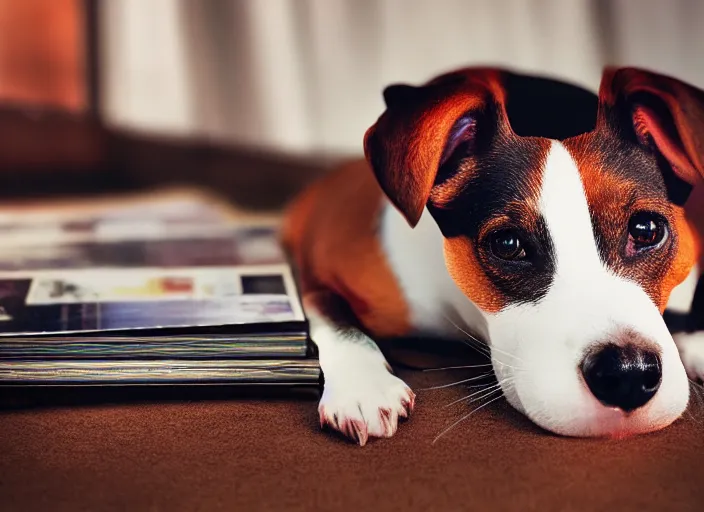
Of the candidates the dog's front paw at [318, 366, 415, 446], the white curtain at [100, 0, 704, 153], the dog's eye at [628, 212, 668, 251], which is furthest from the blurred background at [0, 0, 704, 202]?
the dog's front paw at [318, 366, 415, 446]

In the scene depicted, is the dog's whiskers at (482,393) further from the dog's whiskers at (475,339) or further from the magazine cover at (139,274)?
the magazine cover at (139,274)

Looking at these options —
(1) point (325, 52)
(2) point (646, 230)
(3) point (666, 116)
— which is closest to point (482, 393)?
(2) point (646, 230)

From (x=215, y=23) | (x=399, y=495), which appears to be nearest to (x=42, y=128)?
(x=215, y=23)

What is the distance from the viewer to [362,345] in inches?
38.2

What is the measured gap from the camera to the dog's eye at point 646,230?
860 millimetres

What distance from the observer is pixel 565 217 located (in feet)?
2.78

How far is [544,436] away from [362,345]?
25 cm

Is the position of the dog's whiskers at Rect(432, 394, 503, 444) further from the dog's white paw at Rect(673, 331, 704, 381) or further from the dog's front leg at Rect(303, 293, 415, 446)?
the dog's white paw at Rect(673, 331, 704, 381)

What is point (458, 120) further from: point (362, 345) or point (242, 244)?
point (242, 244)

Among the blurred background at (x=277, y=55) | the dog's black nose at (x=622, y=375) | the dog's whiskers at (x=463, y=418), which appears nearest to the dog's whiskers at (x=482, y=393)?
the dog's whiskers at (x=463, y=418)

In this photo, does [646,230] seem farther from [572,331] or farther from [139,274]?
→ [139,274]

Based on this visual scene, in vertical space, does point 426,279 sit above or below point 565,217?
below

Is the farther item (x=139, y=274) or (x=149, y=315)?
(x=139, y=274)

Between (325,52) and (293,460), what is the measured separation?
0.88m
